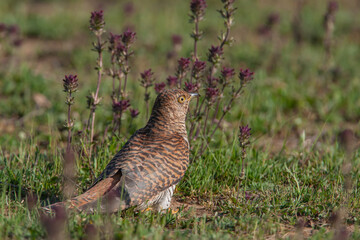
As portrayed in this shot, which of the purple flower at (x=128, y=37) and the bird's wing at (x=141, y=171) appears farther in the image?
the purple flower at (x=128, y=37)

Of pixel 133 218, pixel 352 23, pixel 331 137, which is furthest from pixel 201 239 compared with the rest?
pixel 352 23

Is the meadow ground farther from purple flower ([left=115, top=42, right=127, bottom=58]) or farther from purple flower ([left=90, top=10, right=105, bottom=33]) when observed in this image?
purple flower ([left=90, top=10, right=105, bottom=33])

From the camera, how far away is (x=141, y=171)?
4262 millimetres

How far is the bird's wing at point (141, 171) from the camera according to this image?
4098 millimetres

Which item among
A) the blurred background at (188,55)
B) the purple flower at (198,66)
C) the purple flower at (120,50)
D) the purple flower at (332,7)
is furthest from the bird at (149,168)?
the purple flower at (332,7)

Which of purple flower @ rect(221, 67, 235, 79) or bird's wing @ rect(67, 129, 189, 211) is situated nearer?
bird's wing @ rect(67, 129, 189, 211)

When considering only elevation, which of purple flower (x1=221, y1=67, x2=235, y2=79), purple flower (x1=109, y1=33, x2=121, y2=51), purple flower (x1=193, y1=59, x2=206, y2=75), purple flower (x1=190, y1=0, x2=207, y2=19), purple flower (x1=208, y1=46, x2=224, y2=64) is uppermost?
purple flower (x1=190, y1=0, x2=207, y2=19)

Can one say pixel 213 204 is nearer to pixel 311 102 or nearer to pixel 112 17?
pixel 311 102

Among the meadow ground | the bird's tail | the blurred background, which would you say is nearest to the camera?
the bird's tail

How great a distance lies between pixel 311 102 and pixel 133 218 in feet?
15.3

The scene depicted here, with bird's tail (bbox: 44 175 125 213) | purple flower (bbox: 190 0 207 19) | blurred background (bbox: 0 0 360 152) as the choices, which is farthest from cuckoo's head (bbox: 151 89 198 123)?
blurred background (bbox: 0 0 360 152)

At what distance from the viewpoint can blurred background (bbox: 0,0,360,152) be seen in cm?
705

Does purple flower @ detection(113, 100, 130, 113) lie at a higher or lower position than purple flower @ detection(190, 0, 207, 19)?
lower

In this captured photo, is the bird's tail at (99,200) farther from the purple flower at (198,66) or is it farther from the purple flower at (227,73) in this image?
the purple flower at (227,73)
